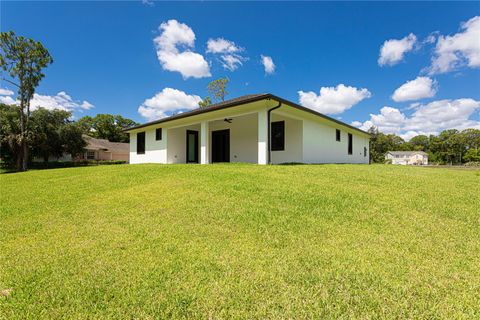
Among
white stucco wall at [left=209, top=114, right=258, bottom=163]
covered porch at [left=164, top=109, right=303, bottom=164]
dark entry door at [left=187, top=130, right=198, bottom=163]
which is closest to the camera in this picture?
covered porch at [left=164, top=109, right=303, bottom=164]

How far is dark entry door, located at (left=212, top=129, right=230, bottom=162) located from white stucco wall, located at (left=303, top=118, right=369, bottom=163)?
4869 millimetres

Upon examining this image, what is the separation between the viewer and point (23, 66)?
17.1 metres

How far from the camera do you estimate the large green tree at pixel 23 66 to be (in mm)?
16516

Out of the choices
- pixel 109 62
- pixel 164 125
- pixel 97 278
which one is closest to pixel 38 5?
pixel 109 62

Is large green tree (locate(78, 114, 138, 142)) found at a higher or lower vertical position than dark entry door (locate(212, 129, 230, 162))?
higher

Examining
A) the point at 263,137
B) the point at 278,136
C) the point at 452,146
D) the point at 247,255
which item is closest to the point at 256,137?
the point at 278,136

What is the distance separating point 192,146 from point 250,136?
427cm

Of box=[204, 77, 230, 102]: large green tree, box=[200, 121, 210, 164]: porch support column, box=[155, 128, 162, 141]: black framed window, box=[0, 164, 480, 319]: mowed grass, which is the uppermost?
box=[204, 77, 230, 102]: large green tree

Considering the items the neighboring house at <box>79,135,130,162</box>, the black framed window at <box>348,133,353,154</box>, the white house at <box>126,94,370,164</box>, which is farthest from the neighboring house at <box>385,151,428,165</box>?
the neighboring house at <box>79,135,130,162</box>

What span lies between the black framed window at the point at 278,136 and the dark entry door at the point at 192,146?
5.68 meters

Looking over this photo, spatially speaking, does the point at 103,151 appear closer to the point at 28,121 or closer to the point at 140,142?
the point at 28,121

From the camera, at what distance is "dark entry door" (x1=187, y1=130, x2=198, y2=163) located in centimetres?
1462

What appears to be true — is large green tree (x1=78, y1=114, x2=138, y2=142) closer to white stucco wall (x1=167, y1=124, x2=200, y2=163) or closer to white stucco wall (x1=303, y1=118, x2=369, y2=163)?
white stucco wall (x1=167, y1=124, x2=200, y2=163)

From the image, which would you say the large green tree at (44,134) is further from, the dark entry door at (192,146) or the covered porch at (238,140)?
the dark entry door at (192,146)
